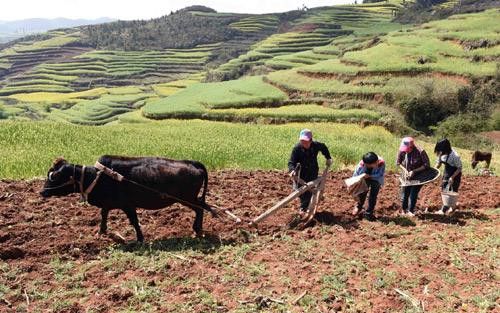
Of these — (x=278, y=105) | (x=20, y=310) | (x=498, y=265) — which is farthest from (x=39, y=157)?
(x=278, y=105)

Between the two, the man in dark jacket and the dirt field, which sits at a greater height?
the man in dark jacket

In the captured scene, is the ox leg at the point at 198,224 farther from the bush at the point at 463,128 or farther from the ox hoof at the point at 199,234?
the bush at the point at 463,128

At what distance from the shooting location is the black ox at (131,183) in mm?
8039

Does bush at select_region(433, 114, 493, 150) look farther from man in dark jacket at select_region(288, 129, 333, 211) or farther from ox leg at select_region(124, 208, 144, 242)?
ox leg at select_region(124, 208, 144, 242)

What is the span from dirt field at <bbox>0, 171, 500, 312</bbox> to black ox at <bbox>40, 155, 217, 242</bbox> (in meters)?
0.65

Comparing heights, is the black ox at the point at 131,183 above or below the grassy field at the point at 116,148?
above

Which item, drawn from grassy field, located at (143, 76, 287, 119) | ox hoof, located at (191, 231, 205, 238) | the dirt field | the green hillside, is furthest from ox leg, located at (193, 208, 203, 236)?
grassy field, located at (143, 76, 287, 119)

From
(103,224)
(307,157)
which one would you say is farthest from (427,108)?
(103,224)

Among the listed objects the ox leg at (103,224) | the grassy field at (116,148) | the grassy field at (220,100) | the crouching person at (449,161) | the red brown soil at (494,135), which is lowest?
the red brown soil at (494,135)

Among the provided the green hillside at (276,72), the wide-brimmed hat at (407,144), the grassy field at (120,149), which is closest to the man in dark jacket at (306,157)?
the wide-brimmed hat at (407,144)

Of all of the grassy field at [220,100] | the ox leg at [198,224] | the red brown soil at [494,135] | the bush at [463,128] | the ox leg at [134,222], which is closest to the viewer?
the ox leg at [134,222]

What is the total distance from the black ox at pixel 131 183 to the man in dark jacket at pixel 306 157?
193 cm

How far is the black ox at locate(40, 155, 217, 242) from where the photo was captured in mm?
8039

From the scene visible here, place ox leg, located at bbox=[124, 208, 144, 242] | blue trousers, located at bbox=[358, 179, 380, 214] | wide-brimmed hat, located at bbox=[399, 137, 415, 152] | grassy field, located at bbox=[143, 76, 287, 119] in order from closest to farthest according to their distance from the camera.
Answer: ox leg, located at bbox=[124, 208, 144, 242] < wide-brimmed hat, located at bbox=[399, 137, 415, 152] < blue trousers, located at bbox=[358, 179, 380, 214] < grassy field, located at bbox=[143, 76, 287, 119]
